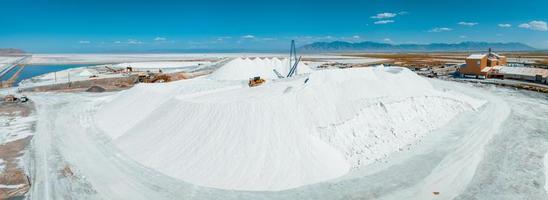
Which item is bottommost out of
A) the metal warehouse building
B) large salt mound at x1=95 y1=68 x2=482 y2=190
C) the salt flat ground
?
the salt flat ground

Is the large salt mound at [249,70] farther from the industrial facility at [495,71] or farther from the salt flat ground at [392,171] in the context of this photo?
the salt flat ground at [392,171]

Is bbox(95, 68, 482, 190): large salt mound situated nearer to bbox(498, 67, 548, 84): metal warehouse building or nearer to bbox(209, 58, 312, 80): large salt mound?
bbox(209, 58, 312, 80): large salt mound

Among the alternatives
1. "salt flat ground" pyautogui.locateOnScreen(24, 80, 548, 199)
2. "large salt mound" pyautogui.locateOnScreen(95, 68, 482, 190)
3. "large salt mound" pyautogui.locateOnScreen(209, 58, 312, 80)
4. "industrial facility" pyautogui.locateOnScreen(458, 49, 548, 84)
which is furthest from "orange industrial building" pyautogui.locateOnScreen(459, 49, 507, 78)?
"large salt mound" pyautogui.locateOnScreen(95, 68, 482, 190)

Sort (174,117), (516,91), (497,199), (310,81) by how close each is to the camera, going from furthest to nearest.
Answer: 1. (516,91)
2. (310,81)
3. (174,117)
4. (497,199)

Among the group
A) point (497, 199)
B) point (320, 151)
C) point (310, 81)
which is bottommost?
point (497, 199)

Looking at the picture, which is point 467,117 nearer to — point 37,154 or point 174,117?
point 174,117

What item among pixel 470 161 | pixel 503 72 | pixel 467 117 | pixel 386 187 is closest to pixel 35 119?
pixel 386 187

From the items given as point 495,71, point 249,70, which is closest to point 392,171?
point 249,70
